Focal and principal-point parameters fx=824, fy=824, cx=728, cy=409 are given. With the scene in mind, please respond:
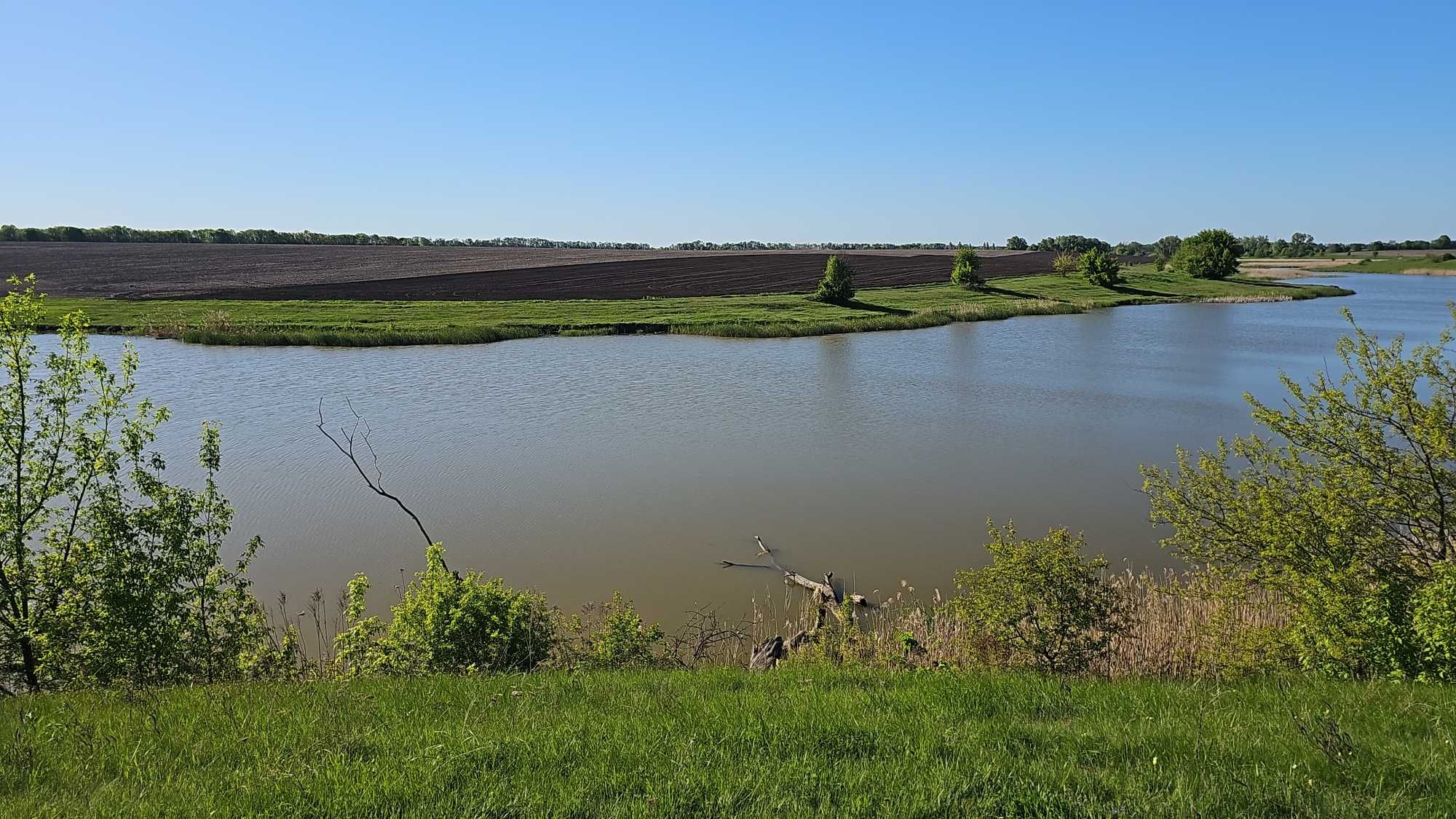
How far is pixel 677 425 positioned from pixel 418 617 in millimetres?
15253

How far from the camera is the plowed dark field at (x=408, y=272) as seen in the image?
6291 cm

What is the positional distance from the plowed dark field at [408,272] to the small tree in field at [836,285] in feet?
23.0

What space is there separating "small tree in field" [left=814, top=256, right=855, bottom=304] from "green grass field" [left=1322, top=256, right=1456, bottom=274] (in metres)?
97.3

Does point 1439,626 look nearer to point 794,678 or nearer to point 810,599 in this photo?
point 794,678

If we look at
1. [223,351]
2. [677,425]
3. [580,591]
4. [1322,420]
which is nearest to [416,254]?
[223,351]

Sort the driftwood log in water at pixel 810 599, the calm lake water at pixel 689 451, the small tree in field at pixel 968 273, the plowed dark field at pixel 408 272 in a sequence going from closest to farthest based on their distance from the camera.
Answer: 1. the driftwood log in water at pixel 810 599
2. the calm lake water at pixel 689 451
3. the plowed dark field at pixel 408 272
4. the small tree in field at pixel 968 273

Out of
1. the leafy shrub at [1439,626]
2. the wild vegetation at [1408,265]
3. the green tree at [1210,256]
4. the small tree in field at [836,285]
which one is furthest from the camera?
the wild vegetation at [1408,265]

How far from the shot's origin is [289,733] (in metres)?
4.68

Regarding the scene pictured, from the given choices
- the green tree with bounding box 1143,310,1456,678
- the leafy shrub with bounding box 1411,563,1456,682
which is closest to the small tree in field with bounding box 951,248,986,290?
the green tree with bounding box 1143,310,1456,678

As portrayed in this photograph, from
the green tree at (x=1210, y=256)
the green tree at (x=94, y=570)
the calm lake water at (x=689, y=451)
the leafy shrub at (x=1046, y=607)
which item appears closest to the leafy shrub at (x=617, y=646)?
the calm lake water at (x=689, y=451)

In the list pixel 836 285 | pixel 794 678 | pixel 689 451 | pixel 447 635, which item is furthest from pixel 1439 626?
pixel 836 285

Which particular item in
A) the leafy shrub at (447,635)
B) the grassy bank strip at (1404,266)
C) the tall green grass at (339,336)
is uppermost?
the grassy bank strip at (1404,266)

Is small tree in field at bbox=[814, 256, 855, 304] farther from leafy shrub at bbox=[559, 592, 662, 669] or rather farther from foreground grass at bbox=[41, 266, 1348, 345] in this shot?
leafy shrub at bbox=[559, 592, 662, 669]

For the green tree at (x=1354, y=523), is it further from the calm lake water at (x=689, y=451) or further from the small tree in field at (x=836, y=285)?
the small tree in field at (x=836, y=285)
